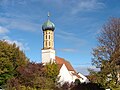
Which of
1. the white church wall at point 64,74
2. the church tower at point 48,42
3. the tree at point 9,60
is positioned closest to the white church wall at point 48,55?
the church tower at point 48,42

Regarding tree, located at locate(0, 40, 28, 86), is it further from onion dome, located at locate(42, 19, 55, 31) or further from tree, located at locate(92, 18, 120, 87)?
onion dome, located at locate(42, 19, 55, 31)

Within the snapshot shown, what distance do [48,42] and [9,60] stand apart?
38.2 m

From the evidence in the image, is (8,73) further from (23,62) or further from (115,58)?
(115,58)

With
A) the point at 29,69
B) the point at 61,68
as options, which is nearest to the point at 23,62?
the point at 29,69

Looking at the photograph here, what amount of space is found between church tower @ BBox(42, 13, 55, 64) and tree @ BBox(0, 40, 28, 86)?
110 feet

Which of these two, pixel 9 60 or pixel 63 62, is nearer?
pixel 9 60

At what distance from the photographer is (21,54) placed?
50031 mm

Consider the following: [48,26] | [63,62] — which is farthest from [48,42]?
[63,62]

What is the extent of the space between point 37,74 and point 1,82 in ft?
24.9

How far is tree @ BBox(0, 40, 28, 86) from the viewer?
4578cm

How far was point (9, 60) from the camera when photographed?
46.9 metres

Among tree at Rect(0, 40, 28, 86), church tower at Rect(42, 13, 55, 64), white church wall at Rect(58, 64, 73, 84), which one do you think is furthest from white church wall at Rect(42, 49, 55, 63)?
tree at Rect(0, 40, 28, 86)

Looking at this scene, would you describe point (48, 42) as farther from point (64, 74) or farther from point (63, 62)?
point (64, 74)

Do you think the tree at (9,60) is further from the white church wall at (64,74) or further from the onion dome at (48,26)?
the onion dome at (48,26)
